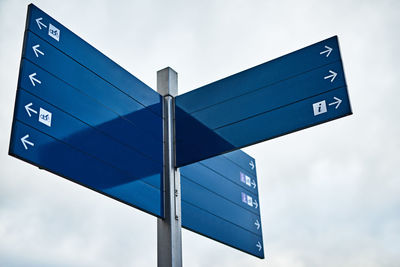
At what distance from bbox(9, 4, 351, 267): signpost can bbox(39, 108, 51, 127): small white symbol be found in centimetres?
1

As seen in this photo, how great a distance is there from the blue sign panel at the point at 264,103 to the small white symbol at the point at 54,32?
1654mm

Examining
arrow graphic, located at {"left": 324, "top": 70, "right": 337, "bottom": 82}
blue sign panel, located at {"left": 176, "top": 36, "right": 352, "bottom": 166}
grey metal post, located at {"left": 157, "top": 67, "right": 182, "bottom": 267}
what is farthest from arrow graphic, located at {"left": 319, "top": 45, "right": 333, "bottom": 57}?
grey metal post, located at {"left": 157, "top": 67, "right": 182, "bottom": 267}

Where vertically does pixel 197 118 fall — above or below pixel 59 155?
above

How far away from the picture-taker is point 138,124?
5.55 meters

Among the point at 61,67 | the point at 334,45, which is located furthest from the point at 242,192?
the point at 61,67

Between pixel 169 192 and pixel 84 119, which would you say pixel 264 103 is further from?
pixel 84 119

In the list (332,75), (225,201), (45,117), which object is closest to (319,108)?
(332,75)

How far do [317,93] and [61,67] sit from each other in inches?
88.0

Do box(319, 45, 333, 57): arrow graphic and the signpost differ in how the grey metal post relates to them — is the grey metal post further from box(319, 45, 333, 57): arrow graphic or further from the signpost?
box(319, 45, 333, 57): arrow graphic

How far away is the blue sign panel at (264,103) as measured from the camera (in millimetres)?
5016

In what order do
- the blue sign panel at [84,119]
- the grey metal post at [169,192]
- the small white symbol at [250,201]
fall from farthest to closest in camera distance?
1. the small white symbol at [250,201]
2. the grey metal post at [169,192]
3. the blue sign panel at [84,119]

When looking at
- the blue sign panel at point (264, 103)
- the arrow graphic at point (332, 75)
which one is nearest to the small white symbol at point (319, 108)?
the blue sign panel at point (264, 103)

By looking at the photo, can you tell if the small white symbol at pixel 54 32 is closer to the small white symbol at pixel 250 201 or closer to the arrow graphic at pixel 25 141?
the arrow graphic at pixel 25 141

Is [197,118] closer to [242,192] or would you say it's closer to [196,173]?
[196,173]
